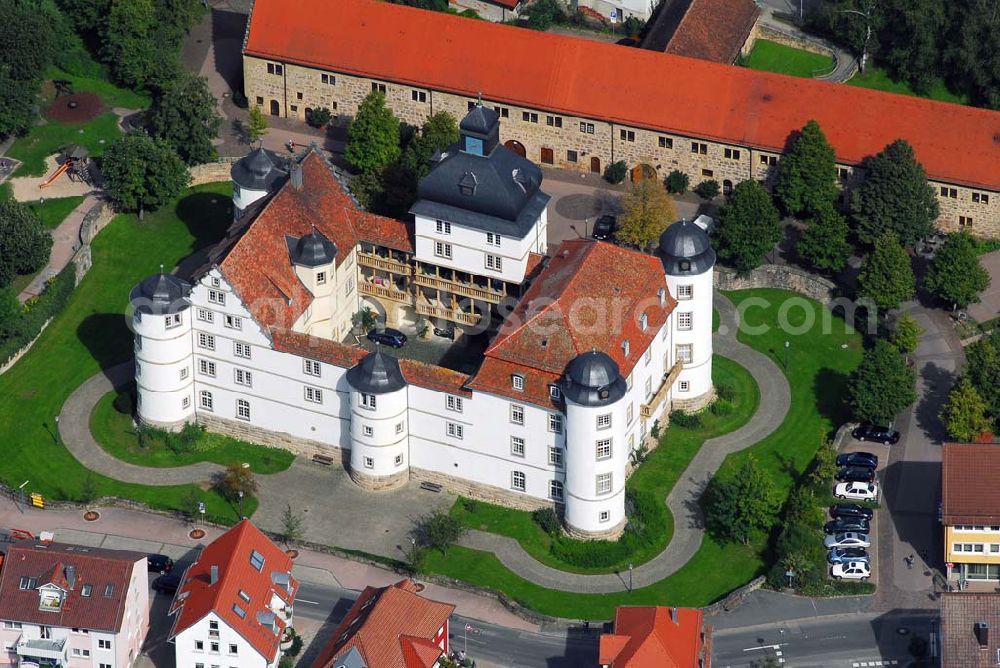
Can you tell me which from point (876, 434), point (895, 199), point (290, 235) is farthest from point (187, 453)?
point (895, 199)

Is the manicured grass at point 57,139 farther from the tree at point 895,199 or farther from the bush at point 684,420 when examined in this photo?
the tree at point 895,199

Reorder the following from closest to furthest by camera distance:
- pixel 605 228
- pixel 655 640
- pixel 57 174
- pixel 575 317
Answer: pixel 655 640, pixel 575 317, pixel 605 228, pixel 57 174

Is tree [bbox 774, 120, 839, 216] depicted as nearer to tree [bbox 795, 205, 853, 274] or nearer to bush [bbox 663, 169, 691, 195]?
tree [bbox 795, 205, 853, 274]

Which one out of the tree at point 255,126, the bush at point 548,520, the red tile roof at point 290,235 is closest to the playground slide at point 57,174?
the tree at point 255,126

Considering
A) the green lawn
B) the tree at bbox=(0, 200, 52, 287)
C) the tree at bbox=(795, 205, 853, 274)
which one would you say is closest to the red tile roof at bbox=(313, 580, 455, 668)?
the green lawn

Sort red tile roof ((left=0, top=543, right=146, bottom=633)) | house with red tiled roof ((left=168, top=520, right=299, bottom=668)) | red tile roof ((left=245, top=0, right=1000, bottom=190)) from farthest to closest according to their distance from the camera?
red tile roof ((left=245, top=0, right=1000, bottom=190))
red tile roof ((left=0, top=543, right=146, bottom=633))
house with red tiled roof ((left=168, top=520, right=299, bottom=668))

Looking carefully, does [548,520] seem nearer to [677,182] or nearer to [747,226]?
[747,226]

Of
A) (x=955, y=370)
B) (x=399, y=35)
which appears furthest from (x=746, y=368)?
(x=399, y=35)
